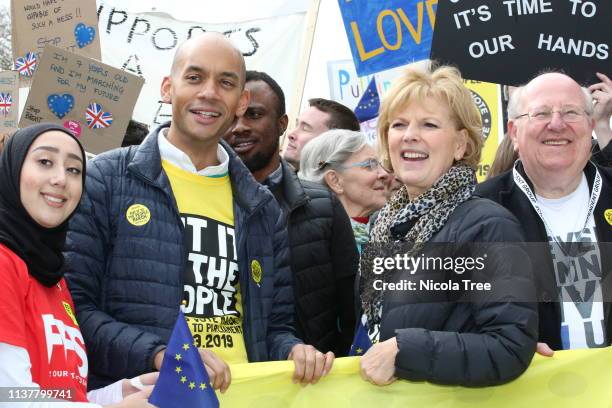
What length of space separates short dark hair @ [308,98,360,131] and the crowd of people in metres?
1.95

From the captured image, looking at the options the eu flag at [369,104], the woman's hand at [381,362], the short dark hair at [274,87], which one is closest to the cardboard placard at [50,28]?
the short dark hair at [274,87]

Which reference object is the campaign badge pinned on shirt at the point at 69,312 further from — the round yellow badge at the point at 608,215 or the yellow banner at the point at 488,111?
the yellow banner at the point at 488,111

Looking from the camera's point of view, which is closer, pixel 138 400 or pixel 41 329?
pixel 41 329

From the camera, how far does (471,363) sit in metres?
3.07

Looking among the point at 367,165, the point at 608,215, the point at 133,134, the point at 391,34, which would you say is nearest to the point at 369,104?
the point at 391,34

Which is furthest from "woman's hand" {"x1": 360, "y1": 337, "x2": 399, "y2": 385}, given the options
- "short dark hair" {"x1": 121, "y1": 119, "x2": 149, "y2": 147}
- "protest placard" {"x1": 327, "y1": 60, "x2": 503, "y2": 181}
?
"short dark hair" {"x1": 121, "y1": 119, "x2": 149, "y2": 147}

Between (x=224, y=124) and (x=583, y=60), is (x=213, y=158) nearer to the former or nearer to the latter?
(x=224, y=124)

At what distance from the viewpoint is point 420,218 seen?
3467 mm

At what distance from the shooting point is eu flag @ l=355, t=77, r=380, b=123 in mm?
7988

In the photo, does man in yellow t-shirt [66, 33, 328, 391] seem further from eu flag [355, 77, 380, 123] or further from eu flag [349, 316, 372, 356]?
eu flag [355, 77, 380, 123]

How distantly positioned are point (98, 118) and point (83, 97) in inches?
7.2

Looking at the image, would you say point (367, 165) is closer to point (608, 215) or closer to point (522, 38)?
point (522, 38)

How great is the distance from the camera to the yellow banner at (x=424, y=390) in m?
3.32

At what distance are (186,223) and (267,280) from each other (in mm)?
393
